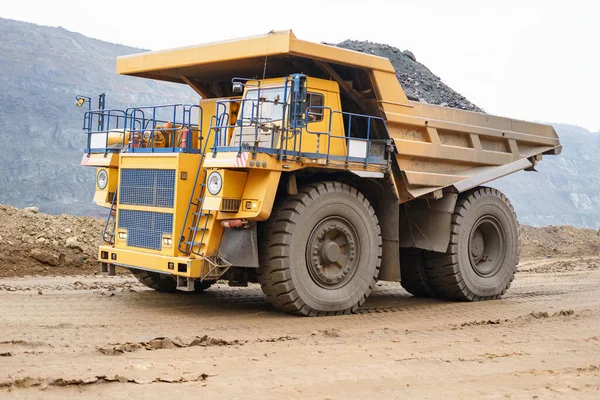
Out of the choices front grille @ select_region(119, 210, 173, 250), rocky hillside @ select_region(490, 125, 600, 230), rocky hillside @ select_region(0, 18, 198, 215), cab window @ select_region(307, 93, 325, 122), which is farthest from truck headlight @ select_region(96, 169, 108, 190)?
rocky hillside @ select_region(490, 125, 600, 230)

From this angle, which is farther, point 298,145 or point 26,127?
point 26,127

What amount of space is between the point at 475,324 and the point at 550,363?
232cm

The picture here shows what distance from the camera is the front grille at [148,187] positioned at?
9.52 metres

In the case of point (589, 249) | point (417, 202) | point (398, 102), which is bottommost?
point (589, 249)

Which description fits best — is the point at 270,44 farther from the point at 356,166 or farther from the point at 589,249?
the point at 589,249

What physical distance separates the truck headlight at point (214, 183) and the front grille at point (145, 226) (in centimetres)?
74

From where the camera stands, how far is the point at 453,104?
12195mm

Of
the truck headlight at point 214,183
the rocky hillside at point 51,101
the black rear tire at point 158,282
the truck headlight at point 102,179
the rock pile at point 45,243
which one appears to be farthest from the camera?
the rocky hillside at point 51,101

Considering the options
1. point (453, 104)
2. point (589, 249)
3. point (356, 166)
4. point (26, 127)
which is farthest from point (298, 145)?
point (26, 127)

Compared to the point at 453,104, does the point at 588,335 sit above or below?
below

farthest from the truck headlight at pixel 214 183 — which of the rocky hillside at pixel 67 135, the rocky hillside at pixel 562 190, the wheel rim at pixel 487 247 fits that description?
the rocky hillside at pixel 562 190

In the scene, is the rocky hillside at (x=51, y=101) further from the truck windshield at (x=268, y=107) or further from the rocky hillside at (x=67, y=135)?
the truck windshield at (x=268, y=107)

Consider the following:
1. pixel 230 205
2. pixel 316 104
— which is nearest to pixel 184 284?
pixel 230 205

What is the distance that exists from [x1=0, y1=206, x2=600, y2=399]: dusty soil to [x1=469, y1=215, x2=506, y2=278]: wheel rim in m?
0.54
